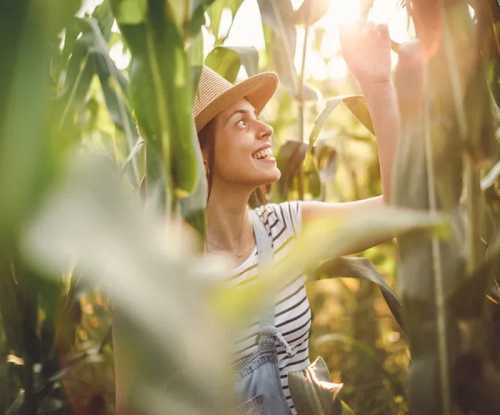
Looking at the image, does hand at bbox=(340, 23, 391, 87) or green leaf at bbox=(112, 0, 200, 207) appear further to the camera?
hand at bbox=(340, 23, 391, 87)

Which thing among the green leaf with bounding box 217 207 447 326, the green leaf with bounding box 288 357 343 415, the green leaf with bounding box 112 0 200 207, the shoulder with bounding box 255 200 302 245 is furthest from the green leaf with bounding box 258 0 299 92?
the green leaf with bounding box 217 207 447 326

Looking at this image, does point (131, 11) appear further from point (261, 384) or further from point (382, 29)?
point (261, 384)

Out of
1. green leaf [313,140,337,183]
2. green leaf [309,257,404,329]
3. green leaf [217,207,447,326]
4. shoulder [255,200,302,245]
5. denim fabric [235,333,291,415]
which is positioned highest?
green leaf [217,207,447,326]

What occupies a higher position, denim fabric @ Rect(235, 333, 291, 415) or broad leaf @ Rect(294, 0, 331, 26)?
broad leaf @ Rect(294, 0, 331, 26)

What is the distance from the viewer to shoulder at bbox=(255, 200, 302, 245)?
1.17m

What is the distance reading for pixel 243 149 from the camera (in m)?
1.16

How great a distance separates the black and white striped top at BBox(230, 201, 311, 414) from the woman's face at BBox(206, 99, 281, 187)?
68 millimetres

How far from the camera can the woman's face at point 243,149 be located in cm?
113

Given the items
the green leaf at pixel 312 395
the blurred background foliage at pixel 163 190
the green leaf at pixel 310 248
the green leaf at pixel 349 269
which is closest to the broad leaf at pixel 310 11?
the blurred background foliage at pixel 163 190

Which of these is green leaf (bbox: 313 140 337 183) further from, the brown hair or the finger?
the finger

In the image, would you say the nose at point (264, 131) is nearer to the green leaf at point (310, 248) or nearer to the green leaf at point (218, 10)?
the green leaf at point (218, 10)

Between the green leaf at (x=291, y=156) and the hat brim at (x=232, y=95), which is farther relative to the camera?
the green leaf at (x=291, y=156)

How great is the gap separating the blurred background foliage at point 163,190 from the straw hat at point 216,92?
0.04 metres

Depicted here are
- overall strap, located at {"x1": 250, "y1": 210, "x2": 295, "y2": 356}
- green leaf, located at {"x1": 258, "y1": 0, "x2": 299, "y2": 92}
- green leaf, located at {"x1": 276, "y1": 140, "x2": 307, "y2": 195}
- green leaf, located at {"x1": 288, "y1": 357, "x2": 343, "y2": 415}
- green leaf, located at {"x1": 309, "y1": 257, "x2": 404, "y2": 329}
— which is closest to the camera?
green leaf, located at {"x1": 288, "y1": 357, "x2": 343, "y2": 415}
